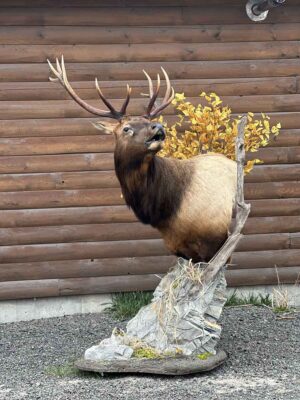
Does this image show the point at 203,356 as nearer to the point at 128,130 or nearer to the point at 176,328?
the point at 176,328

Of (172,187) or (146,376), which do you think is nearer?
(146,376)

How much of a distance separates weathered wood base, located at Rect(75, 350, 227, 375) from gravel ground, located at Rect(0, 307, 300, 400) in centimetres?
7

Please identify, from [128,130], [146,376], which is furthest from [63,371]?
[128,130]

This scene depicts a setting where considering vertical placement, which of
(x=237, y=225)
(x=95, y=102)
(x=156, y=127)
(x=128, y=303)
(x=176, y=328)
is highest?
(x=95, y=102)

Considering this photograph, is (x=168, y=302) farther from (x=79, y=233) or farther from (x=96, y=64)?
(x=96, y=64)

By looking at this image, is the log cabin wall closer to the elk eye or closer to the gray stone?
the gray stone

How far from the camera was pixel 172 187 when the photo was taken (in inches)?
281

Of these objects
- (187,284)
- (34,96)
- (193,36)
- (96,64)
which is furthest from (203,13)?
(187,284)

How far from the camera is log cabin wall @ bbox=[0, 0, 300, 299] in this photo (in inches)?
352

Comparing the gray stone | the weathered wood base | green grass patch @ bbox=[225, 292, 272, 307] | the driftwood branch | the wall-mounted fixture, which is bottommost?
green grass patch @ bbox=[225, 292, 272, 307]

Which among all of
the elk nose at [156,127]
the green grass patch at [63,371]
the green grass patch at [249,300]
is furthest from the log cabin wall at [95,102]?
the elk nose at [156,127]

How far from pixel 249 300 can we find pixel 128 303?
129cm

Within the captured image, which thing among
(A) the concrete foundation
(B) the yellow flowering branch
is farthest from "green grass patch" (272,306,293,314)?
(B) the yellow flowering branch

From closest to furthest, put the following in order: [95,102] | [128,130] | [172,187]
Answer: [128,130], [172,187], [95,102]
